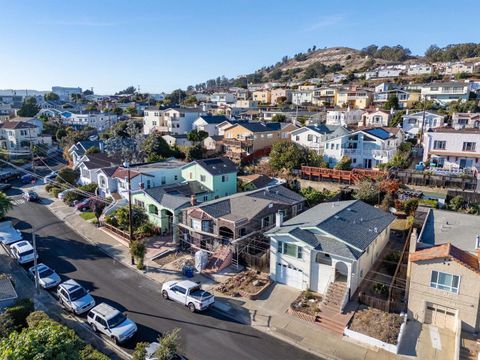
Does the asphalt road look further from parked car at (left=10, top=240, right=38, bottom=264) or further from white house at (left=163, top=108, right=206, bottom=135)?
white house at (left=163, top=108, right=206, bottom=135)

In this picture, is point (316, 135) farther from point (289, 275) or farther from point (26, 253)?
point (26, 253)

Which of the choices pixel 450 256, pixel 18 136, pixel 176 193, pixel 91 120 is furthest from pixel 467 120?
pixel 91 120

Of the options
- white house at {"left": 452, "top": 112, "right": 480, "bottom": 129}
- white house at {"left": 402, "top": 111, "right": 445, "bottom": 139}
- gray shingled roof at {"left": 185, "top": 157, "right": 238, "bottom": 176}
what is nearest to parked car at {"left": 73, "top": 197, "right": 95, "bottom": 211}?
gray shingled roof at {"left": 185, "top": 157, "right": 238, "bottom": 176}

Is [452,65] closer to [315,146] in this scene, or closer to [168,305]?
[315,146]

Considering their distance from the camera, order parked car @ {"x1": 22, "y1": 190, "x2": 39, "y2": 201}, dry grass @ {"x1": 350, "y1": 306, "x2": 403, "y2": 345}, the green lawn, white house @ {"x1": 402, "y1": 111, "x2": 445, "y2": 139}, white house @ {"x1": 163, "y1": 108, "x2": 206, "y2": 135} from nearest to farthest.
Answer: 1. dry grass @ {"x1": 350, "y1": 306, "x2": 403, "y2": 345}
2. the green lawn
3. parked car @ {"x1": 22, "y1": 190, "x2": 39, "y2": 201}
4. white house @ {"x1": 402, "y1": 111, "x2": 445, "y2": 139}
5. white house @ {"x1": 163, "y1": 108, "x2": 206, "y2": 135}

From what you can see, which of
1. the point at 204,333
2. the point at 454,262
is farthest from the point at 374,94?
the point at 204,333

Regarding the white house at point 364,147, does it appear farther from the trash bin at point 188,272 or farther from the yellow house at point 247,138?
the trash bin at point 188,272
